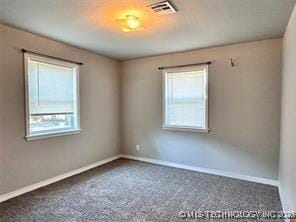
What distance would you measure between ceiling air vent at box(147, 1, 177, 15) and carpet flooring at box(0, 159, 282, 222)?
240 centimetres

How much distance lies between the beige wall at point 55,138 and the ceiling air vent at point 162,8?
6.56ft

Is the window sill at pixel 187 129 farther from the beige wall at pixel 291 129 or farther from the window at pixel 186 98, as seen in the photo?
the beige wall at pixel 291 129

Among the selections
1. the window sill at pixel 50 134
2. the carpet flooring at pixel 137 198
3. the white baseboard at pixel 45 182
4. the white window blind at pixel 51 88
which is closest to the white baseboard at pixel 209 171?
the carpet flooring at pixel 137 198

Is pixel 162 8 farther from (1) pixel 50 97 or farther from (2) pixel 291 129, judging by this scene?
(1) pixel 50 97

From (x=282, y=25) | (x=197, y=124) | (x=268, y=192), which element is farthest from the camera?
(x=197, y=124)

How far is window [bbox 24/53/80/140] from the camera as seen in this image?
3082 mm

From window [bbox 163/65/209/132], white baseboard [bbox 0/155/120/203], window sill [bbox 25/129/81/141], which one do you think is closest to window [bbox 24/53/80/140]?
window sill [bbox 25/129/81/141]

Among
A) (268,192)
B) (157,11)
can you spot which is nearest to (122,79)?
(157,11)

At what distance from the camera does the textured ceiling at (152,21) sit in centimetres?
218

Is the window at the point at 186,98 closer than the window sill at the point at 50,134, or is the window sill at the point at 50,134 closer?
the window sill at the point at 50,134

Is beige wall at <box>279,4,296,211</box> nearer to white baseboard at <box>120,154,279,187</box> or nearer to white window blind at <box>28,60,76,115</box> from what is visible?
white baseboard at <box>120,154,279,187</box>

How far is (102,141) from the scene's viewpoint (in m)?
4.48

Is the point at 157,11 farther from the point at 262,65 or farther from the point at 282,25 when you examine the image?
the point at 262,65

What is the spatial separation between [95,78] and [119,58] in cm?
82
